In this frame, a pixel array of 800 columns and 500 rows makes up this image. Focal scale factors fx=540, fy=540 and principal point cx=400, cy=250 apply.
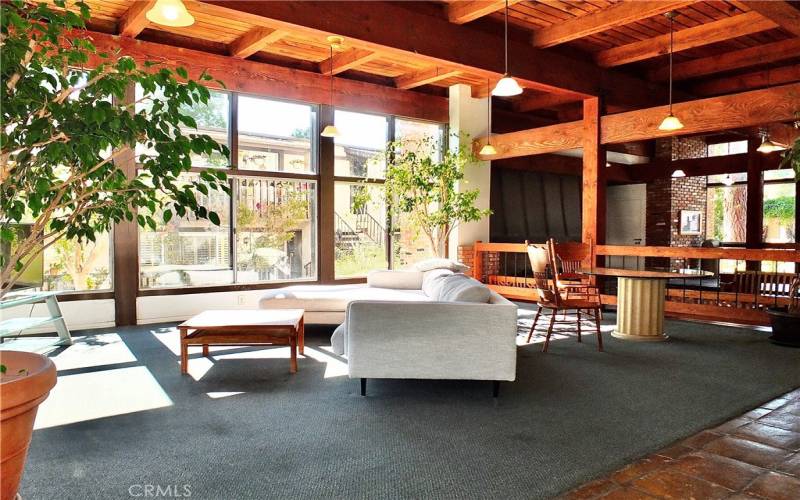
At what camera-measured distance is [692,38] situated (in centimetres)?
640

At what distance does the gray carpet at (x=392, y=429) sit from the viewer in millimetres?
2342

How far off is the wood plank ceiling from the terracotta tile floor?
3.33 m

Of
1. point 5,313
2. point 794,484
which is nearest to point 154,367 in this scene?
point 5,313

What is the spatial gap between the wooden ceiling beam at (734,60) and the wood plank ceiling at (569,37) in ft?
0.04

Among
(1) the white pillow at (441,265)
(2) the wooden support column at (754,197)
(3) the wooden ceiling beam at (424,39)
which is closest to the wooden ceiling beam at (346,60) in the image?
(3) the wooden ceiling beam at (424,39)

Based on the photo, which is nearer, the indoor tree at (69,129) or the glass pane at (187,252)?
the indoor tree at (69,129)

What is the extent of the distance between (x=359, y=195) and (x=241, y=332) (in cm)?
386

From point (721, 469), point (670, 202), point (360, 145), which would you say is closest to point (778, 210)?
point (670, 202)

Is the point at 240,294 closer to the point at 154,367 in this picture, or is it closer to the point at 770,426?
the point at 154,367

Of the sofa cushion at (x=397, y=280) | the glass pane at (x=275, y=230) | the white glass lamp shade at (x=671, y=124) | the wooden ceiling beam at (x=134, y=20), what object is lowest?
the sofa cushion at (x=397, y=280)

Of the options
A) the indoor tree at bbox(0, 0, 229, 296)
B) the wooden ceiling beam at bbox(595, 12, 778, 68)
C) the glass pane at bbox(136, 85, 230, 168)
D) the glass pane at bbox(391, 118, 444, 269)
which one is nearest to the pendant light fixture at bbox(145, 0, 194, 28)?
the indoor tree at bbox(0, 0, 229, 296)

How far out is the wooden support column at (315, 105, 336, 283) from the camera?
7719 millimetres

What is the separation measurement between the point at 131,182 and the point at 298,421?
6.03 ft

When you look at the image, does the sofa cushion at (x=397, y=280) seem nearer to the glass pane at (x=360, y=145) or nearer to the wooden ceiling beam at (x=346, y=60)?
the glass pane at (x=360, y=145)
